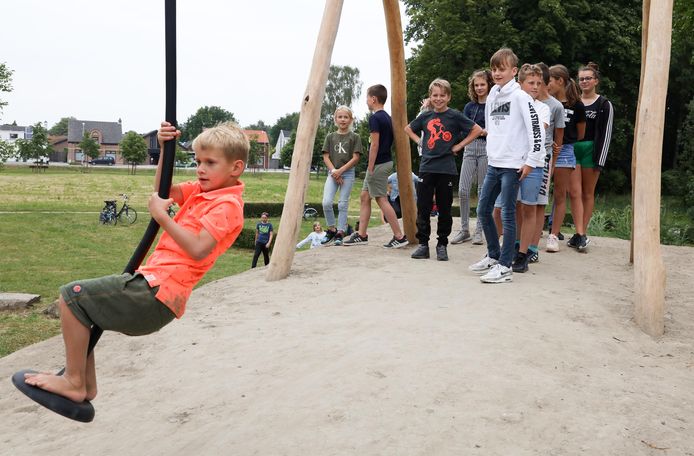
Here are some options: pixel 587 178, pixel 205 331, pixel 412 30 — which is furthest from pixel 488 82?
pixel 412 30

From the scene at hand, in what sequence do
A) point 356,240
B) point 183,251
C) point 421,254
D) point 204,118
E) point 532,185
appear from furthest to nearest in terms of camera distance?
point 204,118 < point 356,240 < point 421,254 < point 532,185 < point 183,251

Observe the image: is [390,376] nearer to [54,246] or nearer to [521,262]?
[521,262]

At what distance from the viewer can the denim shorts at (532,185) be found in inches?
274

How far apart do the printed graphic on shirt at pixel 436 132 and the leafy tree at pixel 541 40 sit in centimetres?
2420

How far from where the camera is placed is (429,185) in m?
7.74

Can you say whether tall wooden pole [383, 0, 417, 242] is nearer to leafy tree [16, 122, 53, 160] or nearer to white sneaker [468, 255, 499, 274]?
white sneaker [468, 255, 499, 274]

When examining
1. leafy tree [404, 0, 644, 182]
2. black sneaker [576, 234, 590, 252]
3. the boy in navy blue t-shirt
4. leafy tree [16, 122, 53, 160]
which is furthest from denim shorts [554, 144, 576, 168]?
leafy tree [16, 122, 53, 160]

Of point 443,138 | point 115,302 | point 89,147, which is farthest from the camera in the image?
point 89,147

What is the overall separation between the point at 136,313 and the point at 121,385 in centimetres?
196

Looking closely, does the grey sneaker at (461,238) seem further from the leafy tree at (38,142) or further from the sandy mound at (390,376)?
the leafy tree at (38,142)

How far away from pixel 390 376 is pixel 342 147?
5.12 meters

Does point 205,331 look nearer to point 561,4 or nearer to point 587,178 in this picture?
point 587,178

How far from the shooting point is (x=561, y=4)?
31703 millimetres

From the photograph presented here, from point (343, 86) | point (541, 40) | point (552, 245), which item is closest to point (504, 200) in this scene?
point (552, 245)
